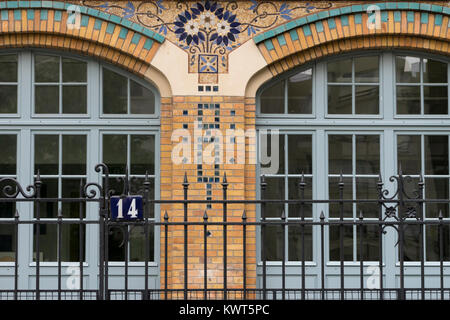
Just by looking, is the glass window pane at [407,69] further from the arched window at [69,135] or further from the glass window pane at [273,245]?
the arched window at [69,135]

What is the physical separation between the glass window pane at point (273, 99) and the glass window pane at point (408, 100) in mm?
1390

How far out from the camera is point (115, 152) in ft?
27.8

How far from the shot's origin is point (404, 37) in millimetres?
8453

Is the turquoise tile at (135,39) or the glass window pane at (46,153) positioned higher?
the turquoise tile at (135,39)

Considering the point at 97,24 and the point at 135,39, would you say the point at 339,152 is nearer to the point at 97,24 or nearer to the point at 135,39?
the point at 135,39

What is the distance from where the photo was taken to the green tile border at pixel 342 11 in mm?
8266

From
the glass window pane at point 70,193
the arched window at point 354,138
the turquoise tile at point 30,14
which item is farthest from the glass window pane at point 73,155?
the arched window at point 354,138

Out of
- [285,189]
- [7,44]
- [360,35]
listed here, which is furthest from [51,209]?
[360,35]

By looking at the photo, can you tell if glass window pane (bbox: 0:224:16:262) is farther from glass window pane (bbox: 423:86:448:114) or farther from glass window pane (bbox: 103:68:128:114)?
glass window pane (bbox: 423:86:448:114)

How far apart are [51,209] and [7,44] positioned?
1.95 metres

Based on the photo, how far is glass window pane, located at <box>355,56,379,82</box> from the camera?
865 centimetres

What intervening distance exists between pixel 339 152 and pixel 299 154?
18.7 inches

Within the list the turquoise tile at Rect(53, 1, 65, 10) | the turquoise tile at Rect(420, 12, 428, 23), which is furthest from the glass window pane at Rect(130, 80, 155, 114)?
the turquoise tile at Rect(420, 12, 428, 23)

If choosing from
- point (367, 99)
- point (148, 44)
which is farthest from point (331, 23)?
point (148, 44)
